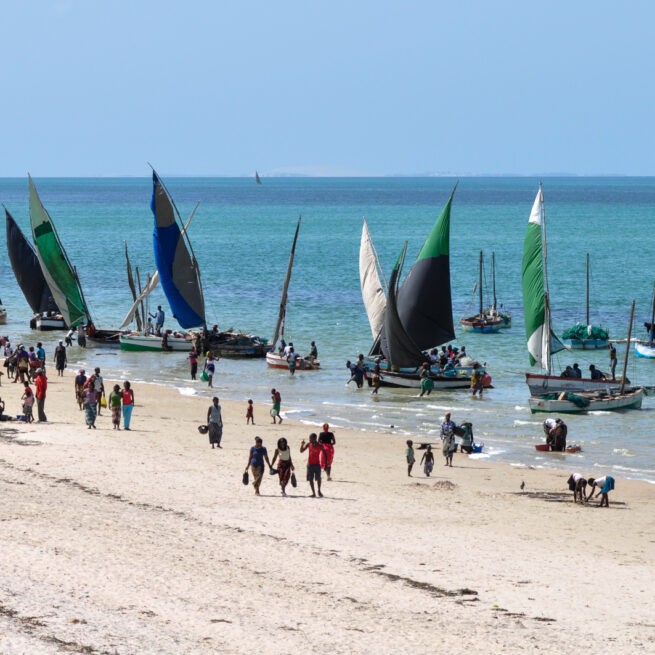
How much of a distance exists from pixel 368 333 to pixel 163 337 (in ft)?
35.9

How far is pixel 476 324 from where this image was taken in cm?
5759

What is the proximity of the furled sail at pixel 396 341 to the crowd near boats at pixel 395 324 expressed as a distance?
4 centimetres

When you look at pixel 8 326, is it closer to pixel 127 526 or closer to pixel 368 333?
pixel 368 333

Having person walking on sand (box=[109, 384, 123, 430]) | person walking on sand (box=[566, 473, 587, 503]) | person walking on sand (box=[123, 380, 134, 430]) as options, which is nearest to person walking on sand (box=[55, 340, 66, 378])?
person walking on sand (box=[123, 380, 134, 430])

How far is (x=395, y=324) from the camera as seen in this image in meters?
43.2

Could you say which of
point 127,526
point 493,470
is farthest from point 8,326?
point 127,526

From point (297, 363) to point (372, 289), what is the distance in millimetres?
4565

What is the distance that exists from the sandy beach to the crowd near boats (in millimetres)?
12259

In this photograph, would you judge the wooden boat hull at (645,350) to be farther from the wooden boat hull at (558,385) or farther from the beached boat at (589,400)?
the beached boat at (589,400)

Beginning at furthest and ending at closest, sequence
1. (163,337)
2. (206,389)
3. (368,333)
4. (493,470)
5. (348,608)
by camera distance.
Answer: (368,333) < (163,337) < (206,389) < (493,470) < (348,608)

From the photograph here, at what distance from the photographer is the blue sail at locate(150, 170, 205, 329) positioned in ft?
171

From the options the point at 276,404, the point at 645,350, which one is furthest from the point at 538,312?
the point at 645,350

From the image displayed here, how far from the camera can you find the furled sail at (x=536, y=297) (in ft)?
129

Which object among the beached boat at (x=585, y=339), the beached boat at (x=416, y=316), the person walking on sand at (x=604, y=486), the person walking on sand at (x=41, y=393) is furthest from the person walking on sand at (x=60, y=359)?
the person walking on sand at (x=604, y=486)
